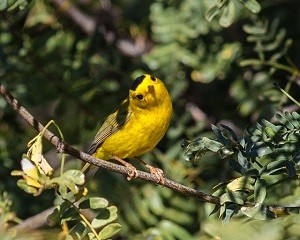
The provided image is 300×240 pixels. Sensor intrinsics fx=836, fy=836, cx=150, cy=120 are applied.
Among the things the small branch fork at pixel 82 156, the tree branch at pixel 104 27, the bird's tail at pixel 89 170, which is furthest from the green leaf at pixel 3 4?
the tree branch at pixel 104 27

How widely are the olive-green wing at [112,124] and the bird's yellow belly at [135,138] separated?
0.05ft

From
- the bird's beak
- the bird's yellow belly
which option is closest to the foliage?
the bird's yellow belly

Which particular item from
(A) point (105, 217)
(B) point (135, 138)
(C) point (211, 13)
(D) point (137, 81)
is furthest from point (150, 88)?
(A) point (105, 217)

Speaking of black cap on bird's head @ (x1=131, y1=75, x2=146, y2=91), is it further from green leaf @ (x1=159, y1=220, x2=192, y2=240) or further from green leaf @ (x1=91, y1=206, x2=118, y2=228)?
green leaf @ (x1=91, y1=206, x2=118, y2=228)

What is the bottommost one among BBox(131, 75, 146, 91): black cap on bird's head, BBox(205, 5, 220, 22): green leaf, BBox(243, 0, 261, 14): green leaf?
BBox(131, 75, 146, 91): black cap on bird's head

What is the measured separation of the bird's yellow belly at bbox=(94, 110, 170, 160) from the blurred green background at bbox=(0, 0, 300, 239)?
129 mm

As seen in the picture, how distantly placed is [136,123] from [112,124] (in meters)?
0.11

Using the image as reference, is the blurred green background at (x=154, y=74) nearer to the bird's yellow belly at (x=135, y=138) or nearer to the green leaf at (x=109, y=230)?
the bird's yellow belly at (x=135, y=138)

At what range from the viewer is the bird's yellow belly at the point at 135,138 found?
305 cm

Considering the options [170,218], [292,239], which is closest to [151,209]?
→ [170,218]

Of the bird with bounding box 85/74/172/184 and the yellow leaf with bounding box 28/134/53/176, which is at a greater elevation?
the yellow leaf with bounding box 28/134/53/176

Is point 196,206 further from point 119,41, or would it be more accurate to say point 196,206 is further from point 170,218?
point 119,41

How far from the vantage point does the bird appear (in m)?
3.09

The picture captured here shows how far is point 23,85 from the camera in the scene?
3.33 metres
